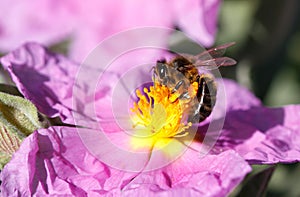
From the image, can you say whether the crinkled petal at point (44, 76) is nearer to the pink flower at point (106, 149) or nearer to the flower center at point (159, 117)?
the pink flower at point (106, 149)

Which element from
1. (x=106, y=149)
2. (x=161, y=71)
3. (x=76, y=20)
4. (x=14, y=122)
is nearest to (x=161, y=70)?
(x=161, y=71)

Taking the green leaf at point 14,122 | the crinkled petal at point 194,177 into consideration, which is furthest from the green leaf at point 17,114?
the crinkled petal at point 194,177

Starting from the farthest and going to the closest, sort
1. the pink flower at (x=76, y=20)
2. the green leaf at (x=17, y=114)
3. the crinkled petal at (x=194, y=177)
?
the pink flower at (x=76, y=20), the green leaf at (x=17, y=114), the crinkled petal at (x=194, y=177)

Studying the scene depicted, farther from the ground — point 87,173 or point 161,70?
point 161,70

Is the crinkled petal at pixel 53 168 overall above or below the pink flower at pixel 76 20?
below

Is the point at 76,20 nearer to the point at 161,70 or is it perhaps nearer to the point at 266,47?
the point at 266,47

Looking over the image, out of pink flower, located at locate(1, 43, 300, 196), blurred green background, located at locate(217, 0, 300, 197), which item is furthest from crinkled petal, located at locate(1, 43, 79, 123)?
blurred green background, located at locate(217, 0, 300, 197)

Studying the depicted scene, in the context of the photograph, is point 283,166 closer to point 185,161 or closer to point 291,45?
point 291,45
